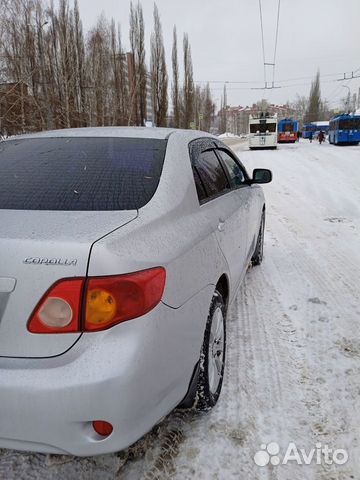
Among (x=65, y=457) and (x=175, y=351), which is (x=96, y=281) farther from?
(x=65, y=457)

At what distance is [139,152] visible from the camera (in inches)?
94.0

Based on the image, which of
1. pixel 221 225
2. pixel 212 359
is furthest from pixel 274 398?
pixel 221 225

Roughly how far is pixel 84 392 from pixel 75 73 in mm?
26491

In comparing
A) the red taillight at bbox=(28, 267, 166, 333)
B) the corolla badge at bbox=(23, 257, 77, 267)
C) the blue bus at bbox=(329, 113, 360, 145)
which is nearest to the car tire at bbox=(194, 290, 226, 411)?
the red taillight at bbox=(28, 267, 166, 333)

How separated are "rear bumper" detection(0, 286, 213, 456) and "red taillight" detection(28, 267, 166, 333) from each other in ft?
0.14

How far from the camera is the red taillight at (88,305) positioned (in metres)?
1.46

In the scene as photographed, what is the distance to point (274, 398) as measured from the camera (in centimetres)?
242

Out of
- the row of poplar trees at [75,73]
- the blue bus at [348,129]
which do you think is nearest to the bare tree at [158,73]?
the row of poplar trees at [75,73]

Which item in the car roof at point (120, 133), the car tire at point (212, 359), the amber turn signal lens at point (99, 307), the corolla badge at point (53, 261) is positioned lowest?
the car tire at point (212, 359)

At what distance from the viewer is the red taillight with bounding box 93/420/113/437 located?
4.87 ft

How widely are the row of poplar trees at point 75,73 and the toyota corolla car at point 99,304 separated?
10.7m

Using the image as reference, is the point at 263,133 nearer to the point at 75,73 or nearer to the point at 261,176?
the point at 75,73

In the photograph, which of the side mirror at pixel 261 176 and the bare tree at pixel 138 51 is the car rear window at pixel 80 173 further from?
the bare tree at pixel 138 51

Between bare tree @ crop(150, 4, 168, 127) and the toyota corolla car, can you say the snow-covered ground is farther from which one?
bare tree @ crop(150, 4, 168, 127)
